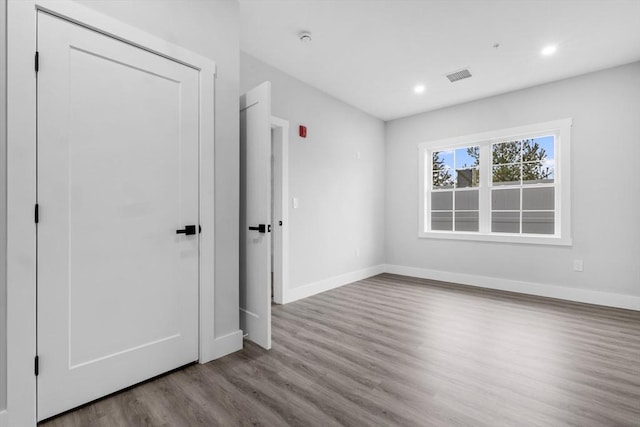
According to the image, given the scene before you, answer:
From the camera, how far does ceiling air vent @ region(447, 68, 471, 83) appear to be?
360cm

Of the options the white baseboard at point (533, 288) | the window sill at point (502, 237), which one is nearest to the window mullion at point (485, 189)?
the window sill at point (502, 237)

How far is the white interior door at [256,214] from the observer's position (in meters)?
2.39

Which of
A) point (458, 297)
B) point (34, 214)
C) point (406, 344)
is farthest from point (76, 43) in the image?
point (458, 297)

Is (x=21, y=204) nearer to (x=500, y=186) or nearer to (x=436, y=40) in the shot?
(x=436, y=40)

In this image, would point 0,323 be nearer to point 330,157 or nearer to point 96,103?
point 96,103

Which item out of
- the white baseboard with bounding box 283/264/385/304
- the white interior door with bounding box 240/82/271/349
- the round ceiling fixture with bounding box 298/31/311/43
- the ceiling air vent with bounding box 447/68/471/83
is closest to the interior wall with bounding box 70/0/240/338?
the white interior door with bounding box 240/82/271/349

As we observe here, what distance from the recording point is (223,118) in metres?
2.31

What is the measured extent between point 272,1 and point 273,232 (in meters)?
2.39

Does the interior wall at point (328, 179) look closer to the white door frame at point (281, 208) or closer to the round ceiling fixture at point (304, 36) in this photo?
the white door frame at point (281, 208)

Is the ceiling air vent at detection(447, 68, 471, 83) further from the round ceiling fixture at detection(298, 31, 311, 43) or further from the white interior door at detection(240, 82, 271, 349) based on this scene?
the white interior door at detection(240, 82, 271, 349)

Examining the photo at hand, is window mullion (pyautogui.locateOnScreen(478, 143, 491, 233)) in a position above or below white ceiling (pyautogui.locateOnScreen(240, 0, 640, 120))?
below

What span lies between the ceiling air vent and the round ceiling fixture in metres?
1.90

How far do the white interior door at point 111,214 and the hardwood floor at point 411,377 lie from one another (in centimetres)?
23

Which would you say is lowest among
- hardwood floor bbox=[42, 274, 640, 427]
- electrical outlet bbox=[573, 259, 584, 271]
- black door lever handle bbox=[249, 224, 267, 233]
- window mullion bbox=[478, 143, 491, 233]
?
hardwood floor bbox=[42, 274, 640, 427]
